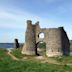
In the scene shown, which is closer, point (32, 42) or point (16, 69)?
point (16, 69)

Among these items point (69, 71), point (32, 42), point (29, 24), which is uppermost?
point (29, 24)

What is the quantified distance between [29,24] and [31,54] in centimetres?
616

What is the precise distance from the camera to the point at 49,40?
45531mm

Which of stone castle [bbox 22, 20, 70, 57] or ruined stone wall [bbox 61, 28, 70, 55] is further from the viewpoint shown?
ruined stone wall [bbox 61, 28, 70, 55]

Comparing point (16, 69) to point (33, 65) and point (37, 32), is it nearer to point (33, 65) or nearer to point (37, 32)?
point (33, 65)

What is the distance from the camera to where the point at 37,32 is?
156 feet

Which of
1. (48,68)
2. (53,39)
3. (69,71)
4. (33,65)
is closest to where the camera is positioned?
(69,71)

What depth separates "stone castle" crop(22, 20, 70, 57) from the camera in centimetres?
4484

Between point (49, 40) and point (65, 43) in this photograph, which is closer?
point (49, 40)

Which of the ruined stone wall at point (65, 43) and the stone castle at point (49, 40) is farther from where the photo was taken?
the ruined stone wall at point (65, 43)

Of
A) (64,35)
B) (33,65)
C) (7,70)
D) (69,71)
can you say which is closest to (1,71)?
(7,70)

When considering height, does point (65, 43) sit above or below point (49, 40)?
below

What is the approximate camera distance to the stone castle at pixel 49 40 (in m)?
44.8

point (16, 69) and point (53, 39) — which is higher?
point (53, 39)
